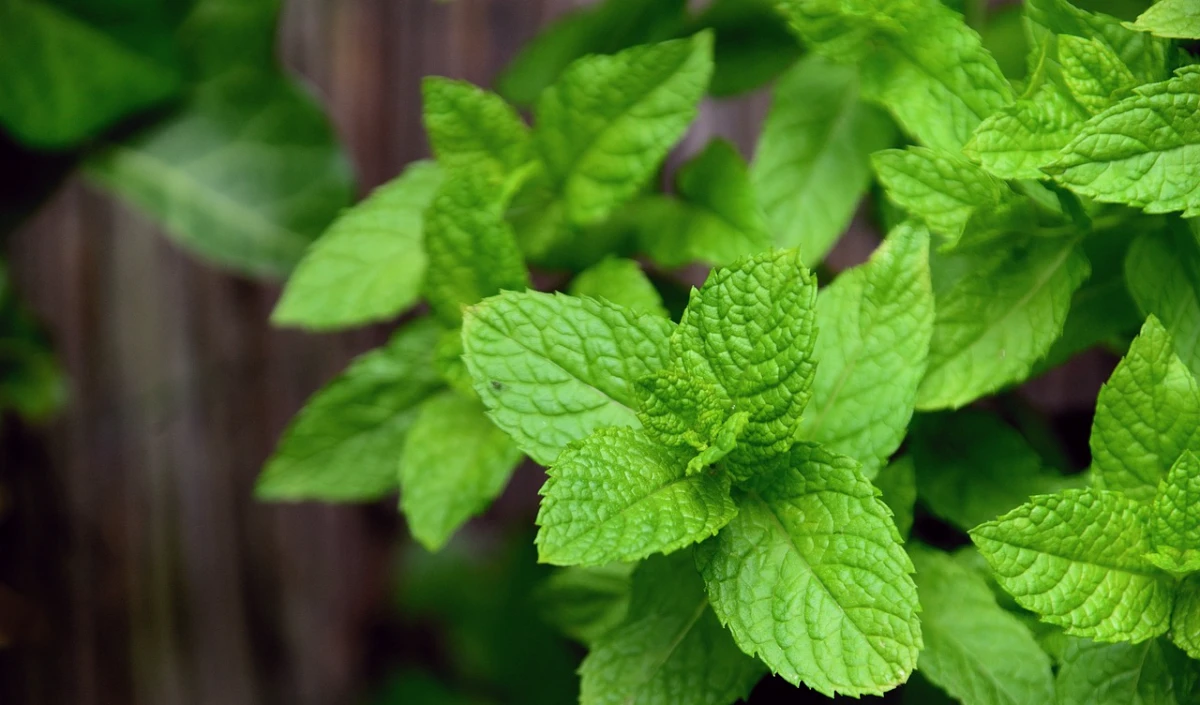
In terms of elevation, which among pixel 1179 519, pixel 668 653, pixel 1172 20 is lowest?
pixel 668 653

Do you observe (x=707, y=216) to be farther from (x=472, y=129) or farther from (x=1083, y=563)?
(x=1083, y=563)

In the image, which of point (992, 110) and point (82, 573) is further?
point (82, 573)

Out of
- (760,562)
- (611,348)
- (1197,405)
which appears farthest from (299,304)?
(1197,405)

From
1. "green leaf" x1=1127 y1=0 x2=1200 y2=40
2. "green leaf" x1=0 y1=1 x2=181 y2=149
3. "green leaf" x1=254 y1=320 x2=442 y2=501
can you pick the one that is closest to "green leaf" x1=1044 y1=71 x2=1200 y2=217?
"green leaf" x1=1127 y1=0 x2=1200 y2=40

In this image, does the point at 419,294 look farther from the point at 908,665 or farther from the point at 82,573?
the point at 82,573

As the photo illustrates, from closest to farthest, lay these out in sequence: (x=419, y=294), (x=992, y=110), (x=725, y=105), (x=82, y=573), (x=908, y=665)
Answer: (x=908, y=665) < (x=992, y=110) < (x=419, y=294) < (x=725, y=105) < (x=82, y=573)

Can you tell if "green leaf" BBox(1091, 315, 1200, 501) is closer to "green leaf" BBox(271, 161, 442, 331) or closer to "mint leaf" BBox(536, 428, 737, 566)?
"mint leaf" BBox(536, 428, 737, 566)

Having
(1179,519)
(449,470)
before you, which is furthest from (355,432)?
(1179,519)
